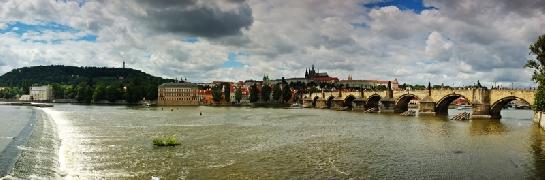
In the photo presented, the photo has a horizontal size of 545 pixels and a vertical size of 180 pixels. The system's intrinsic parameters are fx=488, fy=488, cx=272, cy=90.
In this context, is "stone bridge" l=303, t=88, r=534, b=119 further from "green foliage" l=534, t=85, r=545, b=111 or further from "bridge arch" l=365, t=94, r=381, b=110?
"green foliage" l=534, t=85, r=545, b=111

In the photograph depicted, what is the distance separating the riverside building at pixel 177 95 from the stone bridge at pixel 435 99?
69196mm

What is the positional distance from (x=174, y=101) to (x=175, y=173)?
16737cm

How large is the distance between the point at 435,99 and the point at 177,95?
123 m

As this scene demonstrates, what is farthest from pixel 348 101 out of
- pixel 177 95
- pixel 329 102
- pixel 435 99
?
pixel 177 95

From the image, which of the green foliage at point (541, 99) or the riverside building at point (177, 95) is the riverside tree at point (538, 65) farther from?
the riverside building at point (177, 95)

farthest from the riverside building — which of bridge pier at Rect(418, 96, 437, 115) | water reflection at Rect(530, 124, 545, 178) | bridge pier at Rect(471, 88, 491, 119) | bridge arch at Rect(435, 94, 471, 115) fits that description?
water reflection at Rect(530, 124, 545, 178)

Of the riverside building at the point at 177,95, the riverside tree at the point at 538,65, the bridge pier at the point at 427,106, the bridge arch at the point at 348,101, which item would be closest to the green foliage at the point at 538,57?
the riverside tree at the point at 538,65

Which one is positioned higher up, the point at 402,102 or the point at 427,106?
the point at 402,102

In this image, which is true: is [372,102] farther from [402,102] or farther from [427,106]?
[427,106]

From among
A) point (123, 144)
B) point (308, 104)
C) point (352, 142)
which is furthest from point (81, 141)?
point (308, 104)

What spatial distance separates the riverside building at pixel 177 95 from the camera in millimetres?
191375

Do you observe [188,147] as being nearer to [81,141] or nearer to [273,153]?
[273,153]

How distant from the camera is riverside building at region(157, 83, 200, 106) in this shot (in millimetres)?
191375

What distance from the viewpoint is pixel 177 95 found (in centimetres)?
19500
